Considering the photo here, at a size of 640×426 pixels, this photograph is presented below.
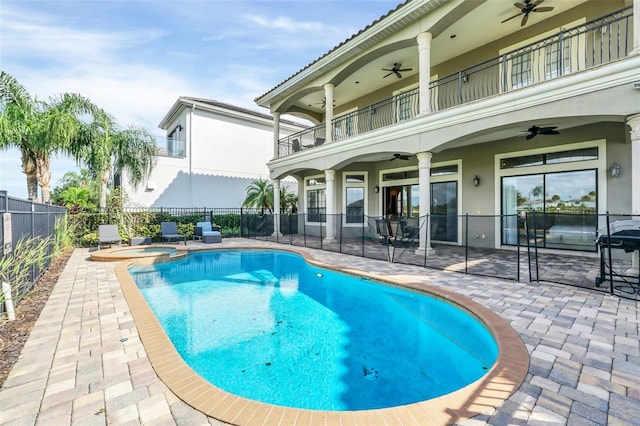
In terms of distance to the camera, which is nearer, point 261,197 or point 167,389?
point 167,389

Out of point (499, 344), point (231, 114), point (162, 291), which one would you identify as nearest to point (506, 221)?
point (499, 344)

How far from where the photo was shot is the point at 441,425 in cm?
212

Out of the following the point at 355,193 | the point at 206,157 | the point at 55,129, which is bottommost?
the point at 355,193

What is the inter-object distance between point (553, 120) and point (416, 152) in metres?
3.46

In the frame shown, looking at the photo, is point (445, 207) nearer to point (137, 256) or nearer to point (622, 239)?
point (622, 239)

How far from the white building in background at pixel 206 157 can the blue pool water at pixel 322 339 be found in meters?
11.1

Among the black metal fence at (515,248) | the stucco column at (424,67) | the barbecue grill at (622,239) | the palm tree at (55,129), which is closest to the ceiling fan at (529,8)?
the stucco column at (424,67)

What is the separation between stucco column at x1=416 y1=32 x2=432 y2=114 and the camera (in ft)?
29.1

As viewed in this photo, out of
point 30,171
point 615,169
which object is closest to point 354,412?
point 615,169

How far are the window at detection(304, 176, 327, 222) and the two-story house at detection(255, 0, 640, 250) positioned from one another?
8.86 feet

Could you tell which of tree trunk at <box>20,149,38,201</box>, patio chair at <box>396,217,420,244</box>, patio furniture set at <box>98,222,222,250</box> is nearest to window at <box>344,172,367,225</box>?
patio chair at <box>396,217,420,244</box>

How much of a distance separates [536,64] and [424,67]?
3455 millimetres

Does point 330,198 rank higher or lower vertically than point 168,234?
higher

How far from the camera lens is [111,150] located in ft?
43.6
